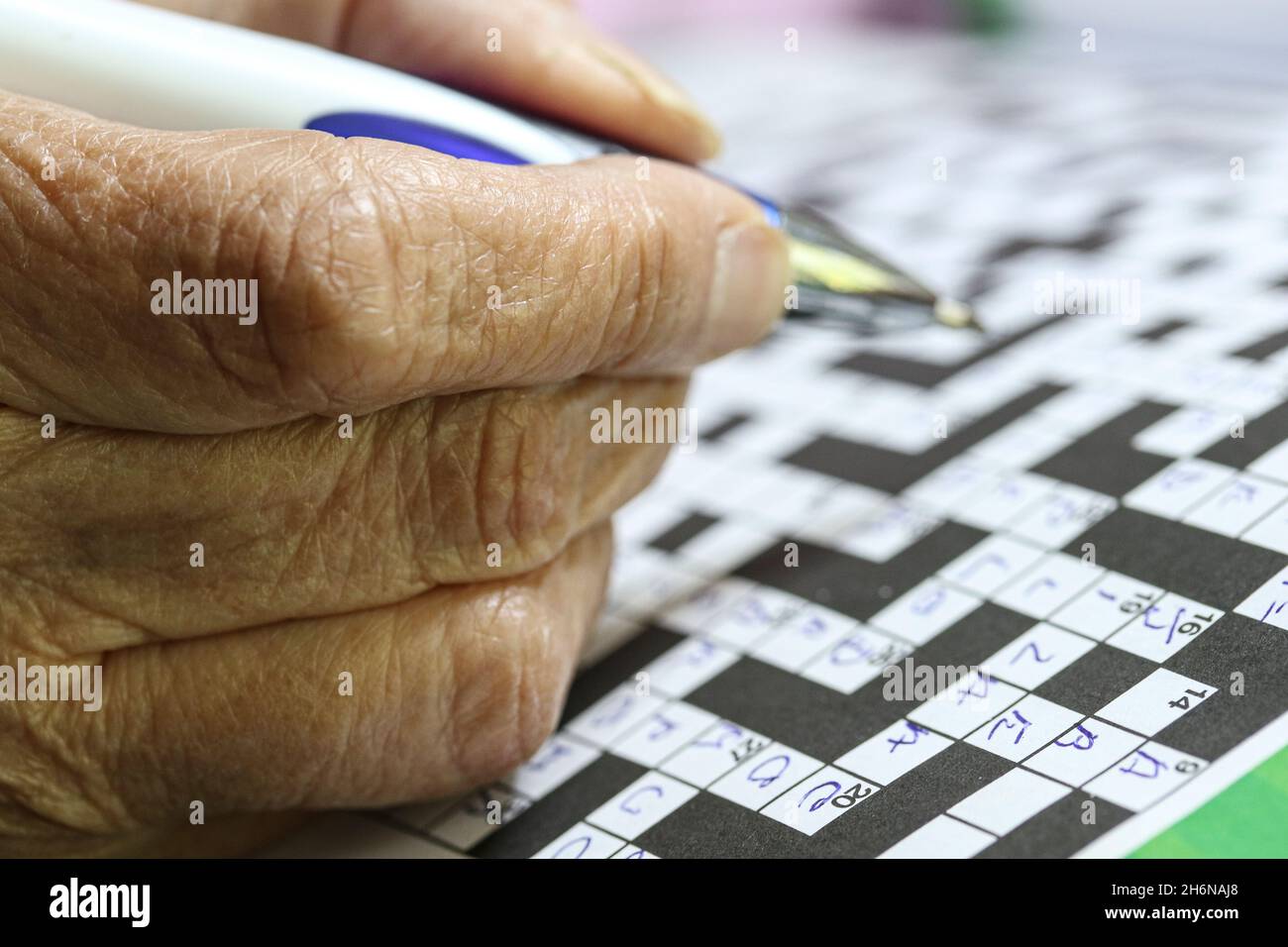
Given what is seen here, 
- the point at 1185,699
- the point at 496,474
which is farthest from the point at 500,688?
the point at 1185,699

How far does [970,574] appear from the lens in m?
0.85

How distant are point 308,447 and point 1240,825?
473mm

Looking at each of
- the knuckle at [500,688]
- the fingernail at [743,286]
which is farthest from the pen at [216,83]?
the knuckle at [500,688]

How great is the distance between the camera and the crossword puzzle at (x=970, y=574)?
67 centimetres

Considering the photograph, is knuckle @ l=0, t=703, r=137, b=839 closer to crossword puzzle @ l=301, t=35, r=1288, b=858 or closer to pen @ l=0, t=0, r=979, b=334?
crossword puzzle @ l=301, t=35, r=1288, b=858

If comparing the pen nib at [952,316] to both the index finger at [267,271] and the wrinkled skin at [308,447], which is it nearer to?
the wrinkled skin at [308,447]

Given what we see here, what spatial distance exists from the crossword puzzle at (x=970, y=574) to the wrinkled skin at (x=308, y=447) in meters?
0.09

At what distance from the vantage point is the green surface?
597 mm

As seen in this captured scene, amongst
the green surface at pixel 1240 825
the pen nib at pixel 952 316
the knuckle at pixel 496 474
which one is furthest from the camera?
the pen nib at pixel 952 316

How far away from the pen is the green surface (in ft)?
1.64

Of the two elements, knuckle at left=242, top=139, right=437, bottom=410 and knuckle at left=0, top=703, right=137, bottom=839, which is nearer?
knuckle at left=242, top=139, right=437, bottom=410

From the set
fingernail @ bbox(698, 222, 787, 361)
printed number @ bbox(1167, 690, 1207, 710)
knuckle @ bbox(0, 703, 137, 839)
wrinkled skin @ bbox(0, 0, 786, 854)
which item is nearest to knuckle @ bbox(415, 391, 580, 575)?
wrinkled skin @ bbox(0, 0, 786, 854)

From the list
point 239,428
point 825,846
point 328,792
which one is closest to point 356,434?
point 239,428

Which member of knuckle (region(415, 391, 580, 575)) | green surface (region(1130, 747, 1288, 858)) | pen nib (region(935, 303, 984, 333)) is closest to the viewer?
green surface (region(1130, 747, 1288, 858))
